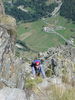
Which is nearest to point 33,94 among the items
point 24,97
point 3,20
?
point 24,97

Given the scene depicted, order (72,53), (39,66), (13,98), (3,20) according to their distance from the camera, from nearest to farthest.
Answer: (13,98) → (39,66) → (3,20) → (72,53)

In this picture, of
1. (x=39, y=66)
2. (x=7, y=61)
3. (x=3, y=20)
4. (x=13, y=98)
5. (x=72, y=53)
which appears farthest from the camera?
(x=72, y=53)

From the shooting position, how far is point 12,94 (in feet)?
43.7

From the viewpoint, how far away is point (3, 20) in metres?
26.0

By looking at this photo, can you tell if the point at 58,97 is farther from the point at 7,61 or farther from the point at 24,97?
the point at 7,61

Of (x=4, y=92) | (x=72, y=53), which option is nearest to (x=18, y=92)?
(x=4, y=92)

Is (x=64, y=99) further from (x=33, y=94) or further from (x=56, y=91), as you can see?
(x=33, y=94)

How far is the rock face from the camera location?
13109 mm

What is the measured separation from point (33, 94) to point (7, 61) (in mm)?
10533

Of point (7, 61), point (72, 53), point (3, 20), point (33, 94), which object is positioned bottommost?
point (72, 53)

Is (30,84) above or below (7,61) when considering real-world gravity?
above

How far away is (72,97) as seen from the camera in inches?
470

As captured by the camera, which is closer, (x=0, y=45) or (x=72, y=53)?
(x=0, y=45)

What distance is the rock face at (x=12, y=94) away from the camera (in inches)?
516
